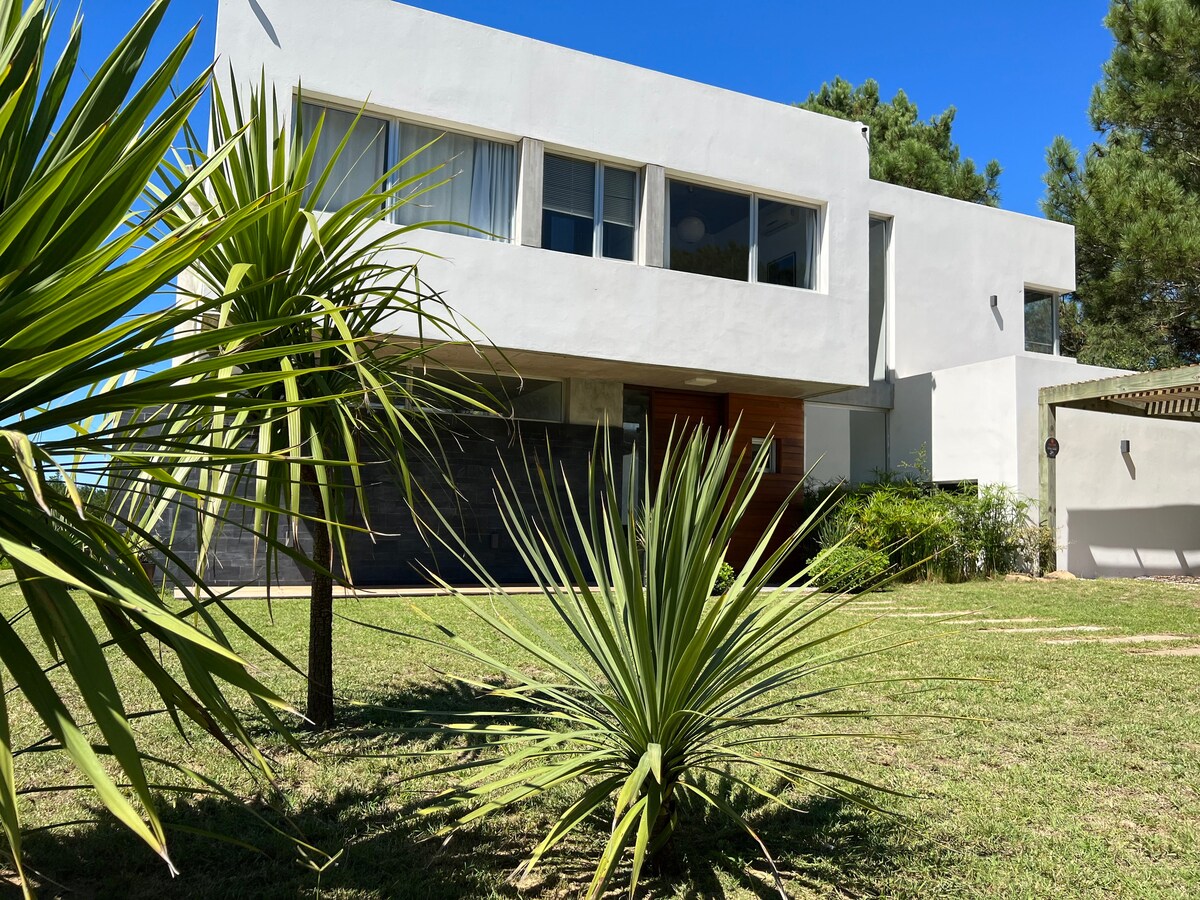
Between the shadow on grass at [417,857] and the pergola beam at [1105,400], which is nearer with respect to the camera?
the shadow on grass at [417,857]

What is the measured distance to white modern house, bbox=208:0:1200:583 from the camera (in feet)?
33.2

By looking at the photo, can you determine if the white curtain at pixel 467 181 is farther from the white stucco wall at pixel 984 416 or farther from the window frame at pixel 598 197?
the white stucco wall at pixel 984 416

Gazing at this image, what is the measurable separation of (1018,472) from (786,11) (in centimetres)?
1662

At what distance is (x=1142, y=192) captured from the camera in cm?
1722

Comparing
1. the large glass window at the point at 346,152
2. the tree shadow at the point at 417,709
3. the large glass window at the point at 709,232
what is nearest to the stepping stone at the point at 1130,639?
the tree shadow at the point at 417,709

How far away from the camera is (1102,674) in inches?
233

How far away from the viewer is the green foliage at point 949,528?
11.9 m

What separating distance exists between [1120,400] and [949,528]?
3930 millimetres

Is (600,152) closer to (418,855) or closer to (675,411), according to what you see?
(675,411)

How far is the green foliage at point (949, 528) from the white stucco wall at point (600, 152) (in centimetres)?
185

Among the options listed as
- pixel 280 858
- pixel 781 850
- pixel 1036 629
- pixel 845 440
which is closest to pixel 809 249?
pixel 845 440

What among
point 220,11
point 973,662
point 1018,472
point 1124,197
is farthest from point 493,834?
point 1124,197

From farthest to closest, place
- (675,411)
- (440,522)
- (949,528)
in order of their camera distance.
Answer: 1. (675,411)
2. (949,528)
3. (440,522)

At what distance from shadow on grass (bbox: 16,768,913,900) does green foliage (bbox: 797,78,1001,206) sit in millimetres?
21367
